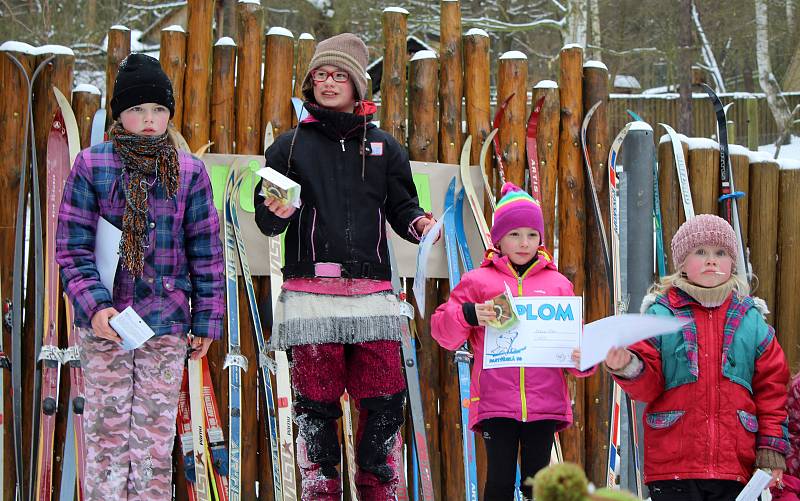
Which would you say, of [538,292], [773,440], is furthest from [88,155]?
[773,440]

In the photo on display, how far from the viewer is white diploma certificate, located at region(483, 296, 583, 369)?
123 inches

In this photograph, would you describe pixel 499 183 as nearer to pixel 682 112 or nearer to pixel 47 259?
pixel 47 259

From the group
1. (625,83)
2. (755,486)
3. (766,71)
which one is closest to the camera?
(755,486)

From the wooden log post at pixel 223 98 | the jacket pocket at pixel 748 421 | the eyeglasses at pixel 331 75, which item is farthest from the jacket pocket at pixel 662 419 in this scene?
the wooden log post at pixel 223 98

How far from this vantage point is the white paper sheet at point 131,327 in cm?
299

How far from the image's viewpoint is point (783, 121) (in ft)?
54.5

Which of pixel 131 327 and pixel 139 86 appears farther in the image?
pixel 139 86

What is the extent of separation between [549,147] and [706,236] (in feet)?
4.49

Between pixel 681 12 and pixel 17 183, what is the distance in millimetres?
15679

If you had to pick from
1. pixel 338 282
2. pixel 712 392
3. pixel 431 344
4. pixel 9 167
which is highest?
pixel 9 167

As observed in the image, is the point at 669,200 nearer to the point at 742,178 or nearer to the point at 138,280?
the point at 742,178

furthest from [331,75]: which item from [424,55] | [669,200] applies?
[669,200]

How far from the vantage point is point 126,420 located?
315 cm

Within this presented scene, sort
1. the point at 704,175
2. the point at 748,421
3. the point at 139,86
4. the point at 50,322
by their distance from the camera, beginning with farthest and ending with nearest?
1. the point at 704,175
2. the point at 50,322
3. the point at 139,86
4. the point at 748,421
